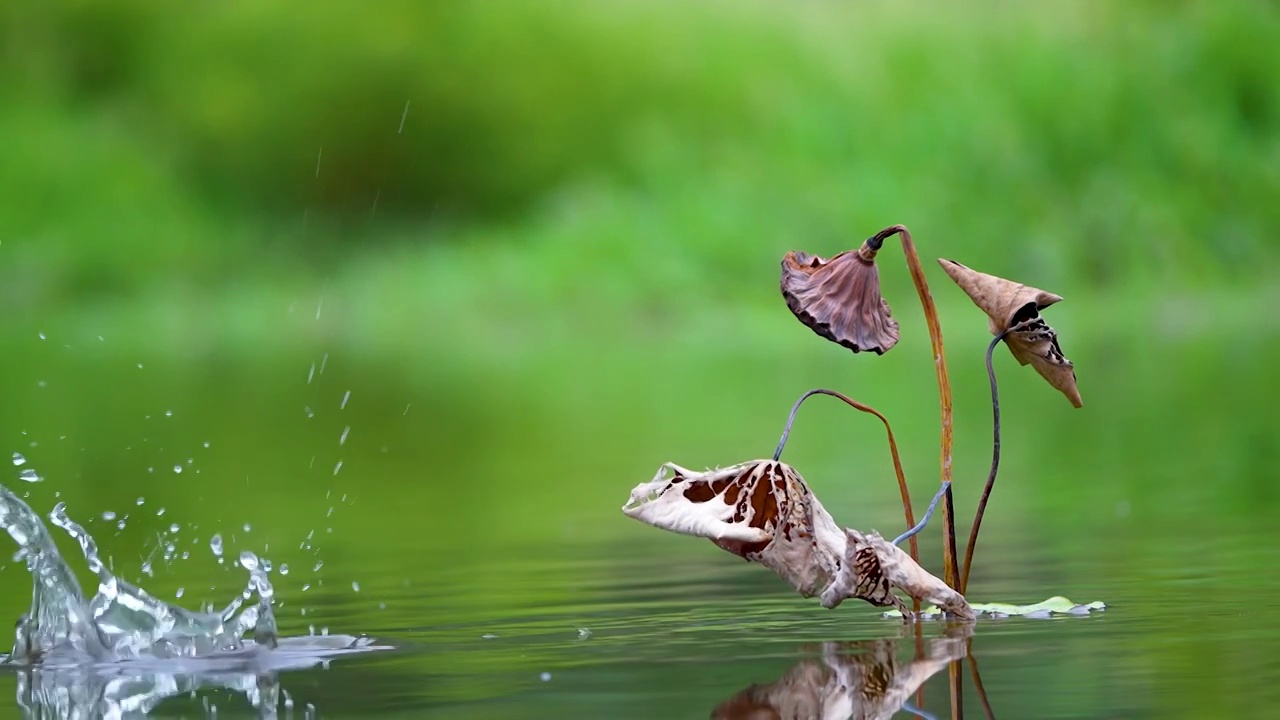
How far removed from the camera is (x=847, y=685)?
4090mm

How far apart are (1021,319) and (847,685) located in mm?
1094

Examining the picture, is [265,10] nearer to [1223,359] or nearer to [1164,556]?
[1223,359]

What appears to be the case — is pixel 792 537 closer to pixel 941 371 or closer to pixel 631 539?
pixel 941 371

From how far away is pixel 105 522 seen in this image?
8508 mm

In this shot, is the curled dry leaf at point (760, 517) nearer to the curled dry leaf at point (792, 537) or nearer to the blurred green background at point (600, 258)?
the curled dry leaf at point (792, 537)

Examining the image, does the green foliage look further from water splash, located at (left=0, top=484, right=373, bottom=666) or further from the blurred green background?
water splash, located at (left=0, top=484, right=373, bottom=666)

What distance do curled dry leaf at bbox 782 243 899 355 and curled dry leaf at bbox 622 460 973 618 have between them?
1.08ft

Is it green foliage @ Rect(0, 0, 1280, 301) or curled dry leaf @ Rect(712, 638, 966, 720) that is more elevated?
green foliage @ Rect(0, 0, 1280, 301)

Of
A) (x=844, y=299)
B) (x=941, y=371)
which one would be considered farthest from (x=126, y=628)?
(x=941, y=371)

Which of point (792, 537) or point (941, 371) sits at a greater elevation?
point (941, 371)

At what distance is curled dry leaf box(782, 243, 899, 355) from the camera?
4875mm

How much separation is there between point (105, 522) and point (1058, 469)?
372cm

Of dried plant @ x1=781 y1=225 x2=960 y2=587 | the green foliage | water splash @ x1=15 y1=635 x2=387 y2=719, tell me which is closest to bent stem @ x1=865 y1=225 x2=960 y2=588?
dried plant @ x1=781 y1=225 x2=960 y2=587

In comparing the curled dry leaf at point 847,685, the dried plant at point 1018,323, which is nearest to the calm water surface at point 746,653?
the curled dry leaf at point 847,685
